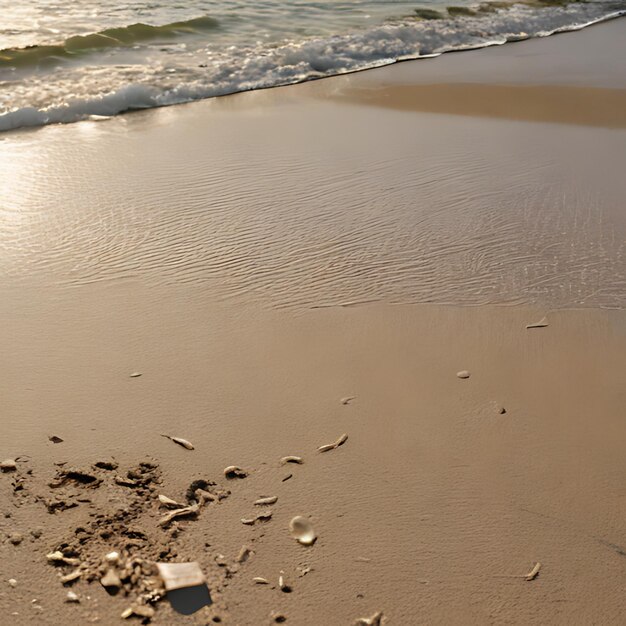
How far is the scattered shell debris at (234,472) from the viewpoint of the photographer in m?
2.41

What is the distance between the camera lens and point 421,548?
2.16 meters

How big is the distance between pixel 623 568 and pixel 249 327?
5.64 ft

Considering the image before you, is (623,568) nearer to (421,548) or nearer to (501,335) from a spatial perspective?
(421,548)

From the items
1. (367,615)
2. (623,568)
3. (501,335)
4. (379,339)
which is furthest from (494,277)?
(367,615)

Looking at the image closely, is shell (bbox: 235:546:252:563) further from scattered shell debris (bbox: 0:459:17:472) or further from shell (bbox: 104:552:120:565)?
scattered shell debris (bbox: 0:459:17:472)

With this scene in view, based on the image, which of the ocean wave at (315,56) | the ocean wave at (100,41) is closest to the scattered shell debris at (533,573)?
the ocean wave at (315,56)

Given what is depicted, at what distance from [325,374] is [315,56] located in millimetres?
6127

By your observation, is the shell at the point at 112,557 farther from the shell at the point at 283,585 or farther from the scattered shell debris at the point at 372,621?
the scattered shell debris at the point at 372,621

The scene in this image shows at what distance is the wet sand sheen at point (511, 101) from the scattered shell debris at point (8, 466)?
4.83 m

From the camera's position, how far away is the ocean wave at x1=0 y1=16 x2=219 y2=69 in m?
7.83

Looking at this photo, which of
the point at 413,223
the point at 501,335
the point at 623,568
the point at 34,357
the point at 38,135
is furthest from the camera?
the point at 38,135

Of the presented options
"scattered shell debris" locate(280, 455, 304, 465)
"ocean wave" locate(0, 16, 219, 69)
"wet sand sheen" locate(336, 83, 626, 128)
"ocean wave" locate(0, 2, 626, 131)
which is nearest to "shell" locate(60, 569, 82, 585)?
"scattered shell debris" locate(280, 455, 304, 465)

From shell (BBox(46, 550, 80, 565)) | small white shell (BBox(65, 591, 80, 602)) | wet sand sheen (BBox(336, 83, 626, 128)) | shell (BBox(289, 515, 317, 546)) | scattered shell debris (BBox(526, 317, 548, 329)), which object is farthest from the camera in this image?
wet sand sheen (BBox(336, 83, 626, 128))

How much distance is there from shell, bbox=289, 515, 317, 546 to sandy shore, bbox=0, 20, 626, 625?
1.1 inches
